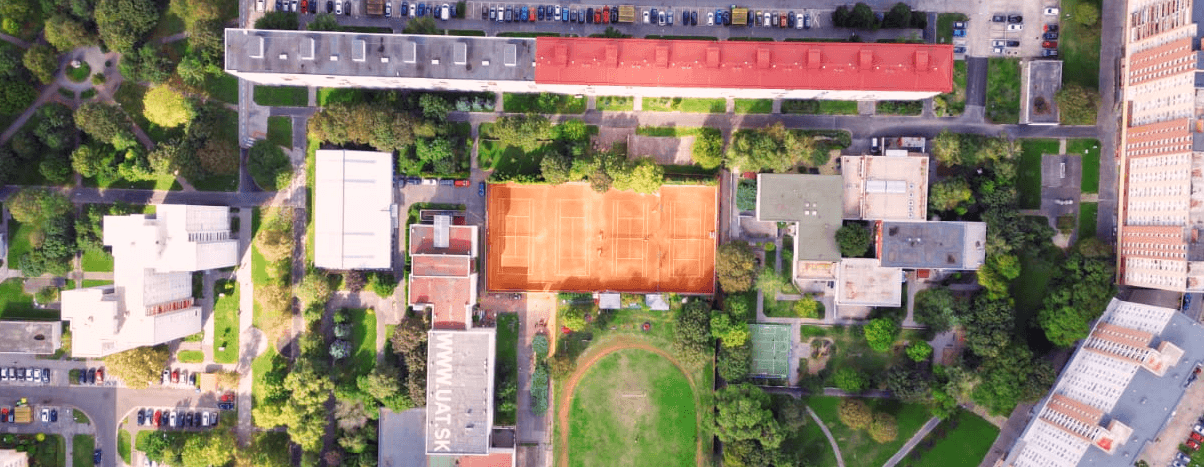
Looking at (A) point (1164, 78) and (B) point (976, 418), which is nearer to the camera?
(A) point (1164, 78)

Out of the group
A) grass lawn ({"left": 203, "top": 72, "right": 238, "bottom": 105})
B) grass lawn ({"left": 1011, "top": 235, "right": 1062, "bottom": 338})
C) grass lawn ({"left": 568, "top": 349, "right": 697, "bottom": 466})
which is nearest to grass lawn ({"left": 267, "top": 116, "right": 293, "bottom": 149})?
grass lawn ({"left": 203, "top": 72, "right": 238, "bottom": 105})

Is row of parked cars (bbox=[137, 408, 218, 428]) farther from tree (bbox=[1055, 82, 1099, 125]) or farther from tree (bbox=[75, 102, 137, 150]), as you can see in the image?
tree (bbox=[1055, 82, 1099, 125])

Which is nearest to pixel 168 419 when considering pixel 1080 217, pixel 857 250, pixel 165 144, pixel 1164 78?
pixel 165 144

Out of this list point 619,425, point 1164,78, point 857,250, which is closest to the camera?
point 1164,78

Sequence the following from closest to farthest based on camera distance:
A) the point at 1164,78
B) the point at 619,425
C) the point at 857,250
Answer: the point at 1164,78 → the point at 857,250 → the point at 619,425

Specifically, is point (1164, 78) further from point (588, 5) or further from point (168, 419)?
point (168, 419)

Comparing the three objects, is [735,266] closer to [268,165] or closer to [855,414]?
[855,414]
